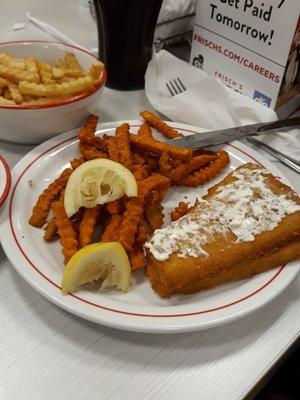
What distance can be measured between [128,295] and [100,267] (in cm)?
6

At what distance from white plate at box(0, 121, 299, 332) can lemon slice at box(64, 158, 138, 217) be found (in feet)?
0.25

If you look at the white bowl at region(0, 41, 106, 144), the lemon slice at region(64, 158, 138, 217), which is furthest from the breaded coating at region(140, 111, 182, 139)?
the lemon slice at region(64, 158, 138, 217)

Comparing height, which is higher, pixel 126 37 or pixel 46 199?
pixel 126 37

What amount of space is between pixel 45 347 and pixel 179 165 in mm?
363

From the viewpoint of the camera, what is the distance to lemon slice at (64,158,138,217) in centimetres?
65

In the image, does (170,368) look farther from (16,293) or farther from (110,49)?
(110,49)

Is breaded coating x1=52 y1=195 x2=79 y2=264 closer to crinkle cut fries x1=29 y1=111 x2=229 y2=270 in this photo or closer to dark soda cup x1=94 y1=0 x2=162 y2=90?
crinkle cut fries x1=29 y1=111 x2=229 y2=270

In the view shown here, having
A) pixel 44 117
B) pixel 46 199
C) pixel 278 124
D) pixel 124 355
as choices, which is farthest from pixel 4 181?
pixel 278 124

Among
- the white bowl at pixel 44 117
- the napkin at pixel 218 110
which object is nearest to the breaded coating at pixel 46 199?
the white bowl at pixel 44 117

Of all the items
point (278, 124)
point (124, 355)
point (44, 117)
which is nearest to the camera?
point (124, 355)

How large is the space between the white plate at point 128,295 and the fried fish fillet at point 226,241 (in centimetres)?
2

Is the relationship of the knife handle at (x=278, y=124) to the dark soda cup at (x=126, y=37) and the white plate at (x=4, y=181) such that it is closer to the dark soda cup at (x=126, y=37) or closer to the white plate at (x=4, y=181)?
the dark soda cup at (x=126, y=37)

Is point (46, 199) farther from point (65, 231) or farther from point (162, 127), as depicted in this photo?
point (162, 127)

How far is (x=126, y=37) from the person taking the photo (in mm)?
1014
